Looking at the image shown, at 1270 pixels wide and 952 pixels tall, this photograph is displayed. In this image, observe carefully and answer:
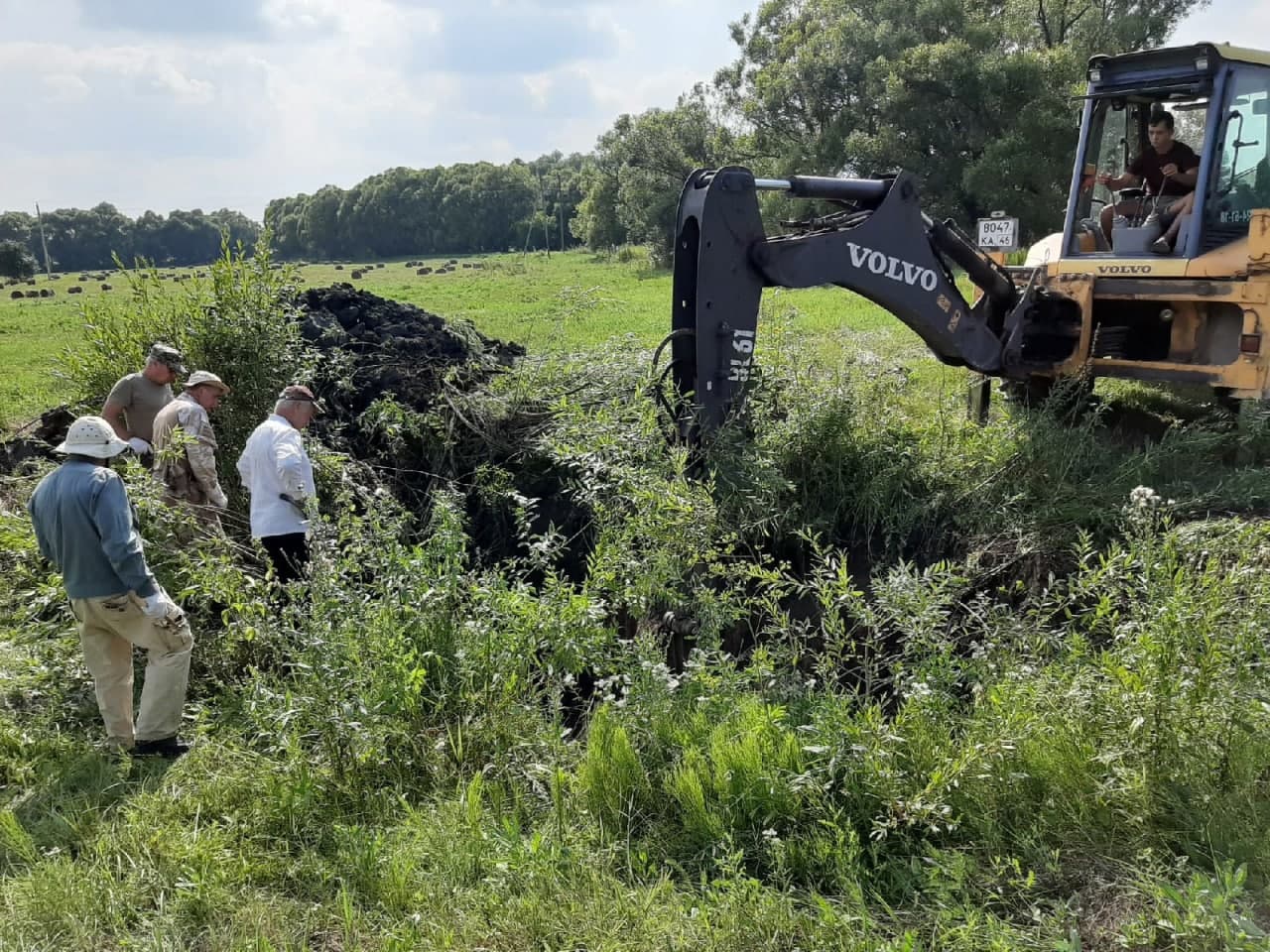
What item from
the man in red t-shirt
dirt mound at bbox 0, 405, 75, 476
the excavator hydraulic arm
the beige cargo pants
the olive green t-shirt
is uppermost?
the man in red t-shirt

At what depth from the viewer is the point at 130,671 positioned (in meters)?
4.92

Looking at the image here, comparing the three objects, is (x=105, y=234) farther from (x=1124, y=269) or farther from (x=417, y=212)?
(x=1124, y=269)

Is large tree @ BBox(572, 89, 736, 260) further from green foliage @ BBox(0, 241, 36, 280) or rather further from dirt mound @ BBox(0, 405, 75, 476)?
green foliage @ BBox(0, 241, 36, 280)

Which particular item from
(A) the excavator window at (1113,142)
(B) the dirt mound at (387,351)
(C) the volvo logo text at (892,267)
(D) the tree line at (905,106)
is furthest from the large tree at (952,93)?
(C) the volvo logo text at (892,267)

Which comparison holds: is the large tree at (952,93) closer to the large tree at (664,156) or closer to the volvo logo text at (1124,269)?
the large tree at (664,156)

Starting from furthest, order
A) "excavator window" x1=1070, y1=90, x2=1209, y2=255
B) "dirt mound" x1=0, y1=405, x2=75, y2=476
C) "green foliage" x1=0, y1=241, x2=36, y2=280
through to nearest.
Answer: "green foliage" x1=0, y1=241, x2=36, y2=280
"dirt mound" x1=0, y1=405, x2=75, y2=476
"excavator window" x1=1070, y1=90, x2=1209, y2=255

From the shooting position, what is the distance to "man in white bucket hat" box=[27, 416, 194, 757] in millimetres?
4574

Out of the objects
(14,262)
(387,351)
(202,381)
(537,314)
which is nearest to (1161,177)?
(387,351)

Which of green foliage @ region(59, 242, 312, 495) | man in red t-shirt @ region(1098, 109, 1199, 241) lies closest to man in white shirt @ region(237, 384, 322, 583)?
green foliage @ region(59, 242, 312, 495)

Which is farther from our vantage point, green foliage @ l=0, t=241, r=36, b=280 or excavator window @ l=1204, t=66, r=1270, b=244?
green foliage @ l=0, t=241, r=36, b=280

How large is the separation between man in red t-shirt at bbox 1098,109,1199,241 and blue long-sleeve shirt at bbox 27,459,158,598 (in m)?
7.57

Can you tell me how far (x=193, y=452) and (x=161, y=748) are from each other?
2168mm

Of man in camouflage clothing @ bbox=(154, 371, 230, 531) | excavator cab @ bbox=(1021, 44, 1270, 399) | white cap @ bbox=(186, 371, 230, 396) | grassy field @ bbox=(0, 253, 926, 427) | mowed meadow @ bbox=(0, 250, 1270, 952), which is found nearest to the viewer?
mowed meadow @ bbox=(0, 250, 1270, 952)

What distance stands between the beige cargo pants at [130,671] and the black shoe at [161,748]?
0.03 meters
